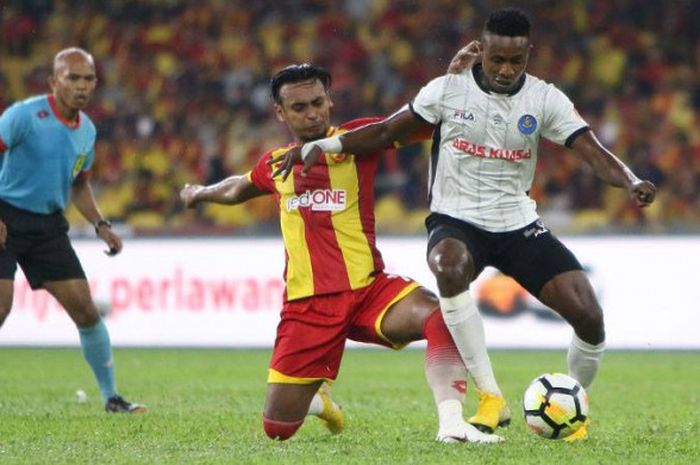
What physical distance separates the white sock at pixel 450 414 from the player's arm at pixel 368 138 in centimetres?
136

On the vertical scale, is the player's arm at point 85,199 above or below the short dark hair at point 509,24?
below

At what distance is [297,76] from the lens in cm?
748

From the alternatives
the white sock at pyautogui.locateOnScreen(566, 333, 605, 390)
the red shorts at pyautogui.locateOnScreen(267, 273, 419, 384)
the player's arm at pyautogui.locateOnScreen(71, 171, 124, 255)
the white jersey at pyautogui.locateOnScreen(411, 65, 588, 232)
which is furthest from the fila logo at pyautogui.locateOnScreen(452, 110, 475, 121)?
the player's arm at pyautogui.locateOnScreen(71, 171, 124, 255)

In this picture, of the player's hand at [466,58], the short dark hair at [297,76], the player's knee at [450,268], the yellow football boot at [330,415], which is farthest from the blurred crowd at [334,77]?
the player's knee at [450,268]

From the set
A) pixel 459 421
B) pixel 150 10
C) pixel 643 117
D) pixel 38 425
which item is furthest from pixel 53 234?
pixel 150 10

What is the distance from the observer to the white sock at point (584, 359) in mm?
7477

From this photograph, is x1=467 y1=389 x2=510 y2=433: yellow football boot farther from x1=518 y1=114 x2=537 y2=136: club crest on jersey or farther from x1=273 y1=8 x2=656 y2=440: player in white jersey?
x1=518 y1=114 x2=537 y2=136: club crest on jersey

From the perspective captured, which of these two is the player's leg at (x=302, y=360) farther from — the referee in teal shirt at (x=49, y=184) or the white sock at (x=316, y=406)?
the referee in teal shirt at (x=49, y=184)

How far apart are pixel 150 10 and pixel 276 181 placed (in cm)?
1361

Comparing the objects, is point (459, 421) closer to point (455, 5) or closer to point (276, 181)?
point (276, 181)

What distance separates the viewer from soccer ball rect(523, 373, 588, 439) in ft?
23.0

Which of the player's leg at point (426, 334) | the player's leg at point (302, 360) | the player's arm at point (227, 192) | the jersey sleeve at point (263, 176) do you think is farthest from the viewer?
the player's arm at point (227, 192)

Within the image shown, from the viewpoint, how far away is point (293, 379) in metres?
7.54

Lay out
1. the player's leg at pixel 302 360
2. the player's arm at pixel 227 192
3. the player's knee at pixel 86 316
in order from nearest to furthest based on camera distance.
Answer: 1. the player's leg at pixel 302 360
2. the player's arm at pixel 227 192
3. the player's knee at pixel 86 316
